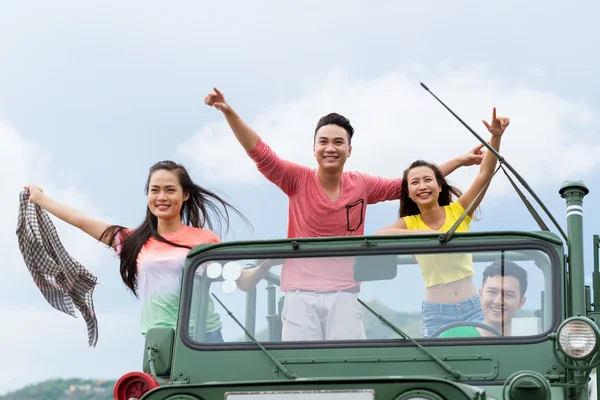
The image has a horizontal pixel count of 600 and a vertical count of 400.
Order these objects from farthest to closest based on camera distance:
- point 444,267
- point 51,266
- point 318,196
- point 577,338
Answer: point 51,266 < point 318,196 < point 444,267 < point 577,338

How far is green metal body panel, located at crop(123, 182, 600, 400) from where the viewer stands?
5.33 meters

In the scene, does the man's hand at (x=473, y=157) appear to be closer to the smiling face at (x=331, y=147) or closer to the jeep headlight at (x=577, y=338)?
the smiling face at (x=331, y=147)

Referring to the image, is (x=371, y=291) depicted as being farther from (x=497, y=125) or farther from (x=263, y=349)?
(x=497, y=125)

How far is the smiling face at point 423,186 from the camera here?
6.48m

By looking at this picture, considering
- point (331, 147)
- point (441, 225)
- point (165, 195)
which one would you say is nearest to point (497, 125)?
point (441, 225)

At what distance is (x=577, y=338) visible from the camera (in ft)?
16.7

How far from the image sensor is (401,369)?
543 cm

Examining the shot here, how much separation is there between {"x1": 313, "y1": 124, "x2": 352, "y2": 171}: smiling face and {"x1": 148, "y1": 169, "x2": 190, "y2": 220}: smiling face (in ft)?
3.40

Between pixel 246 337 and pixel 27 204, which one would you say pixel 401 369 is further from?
pixel 27 204

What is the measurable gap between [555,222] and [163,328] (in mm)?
2471

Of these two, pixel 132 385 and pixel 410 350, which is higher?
pixel 410 350

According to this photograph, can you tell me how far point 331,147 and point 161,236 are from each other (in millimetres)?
1351

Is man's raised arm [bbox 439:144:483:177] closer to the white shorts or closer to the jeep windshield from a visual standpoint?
the jeep windshield

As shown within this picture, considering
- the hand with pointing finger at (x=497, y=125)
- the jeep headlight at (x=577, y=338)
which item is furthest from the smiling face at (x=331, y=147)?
the jeep headlight at (x=577, y=338)
